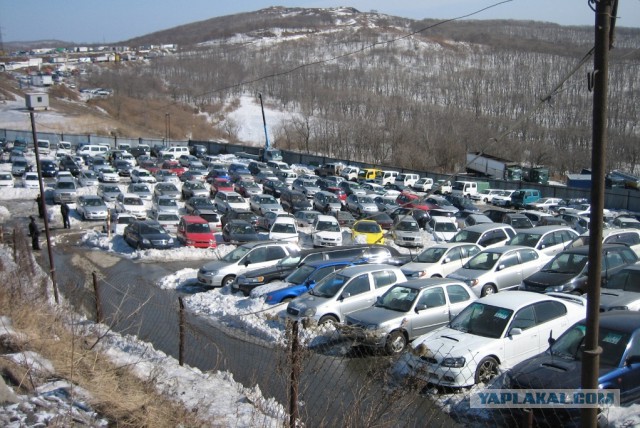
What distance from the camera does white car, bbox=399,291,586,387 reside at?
9.00 meters

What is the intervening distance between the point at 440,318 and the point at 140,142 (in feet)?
239

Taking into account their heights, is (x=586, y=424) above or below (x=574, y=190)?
above

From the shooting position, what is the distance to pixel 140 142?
79.4 m

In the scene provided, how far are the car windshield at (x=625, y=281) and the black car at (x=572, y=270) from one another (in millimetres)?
437

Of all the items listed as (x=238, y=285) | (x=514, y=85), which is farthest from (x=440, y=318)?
(x=514, y=85)

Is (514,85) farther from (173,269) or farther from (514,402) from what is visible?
(514,402)

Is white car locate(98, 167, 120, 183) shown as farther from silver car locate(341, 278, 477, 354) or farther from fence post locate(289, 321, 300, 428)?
fence post locate(289, 321, 300, 428)

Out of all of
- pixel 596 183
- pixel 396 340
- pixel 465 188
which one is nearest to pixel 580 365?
pixel 396 340

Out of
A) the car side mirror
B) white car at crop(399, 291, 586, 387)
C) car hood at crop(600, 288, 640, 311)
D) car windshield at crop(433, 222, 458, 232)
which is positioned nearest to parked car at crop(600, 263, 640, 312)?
car hood at crop(600, 288, 640, 311)

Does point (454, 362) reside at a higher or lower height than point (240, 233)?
higher

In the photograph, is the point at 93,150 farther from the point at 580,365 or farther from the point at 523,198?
the point at 580,365

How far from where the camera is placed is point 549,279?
Result: 1439 centimetres

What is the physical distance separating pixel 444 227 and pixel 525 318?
62.5 feet

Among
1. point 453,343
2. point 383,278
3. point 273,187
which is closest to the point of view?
point 453,343
